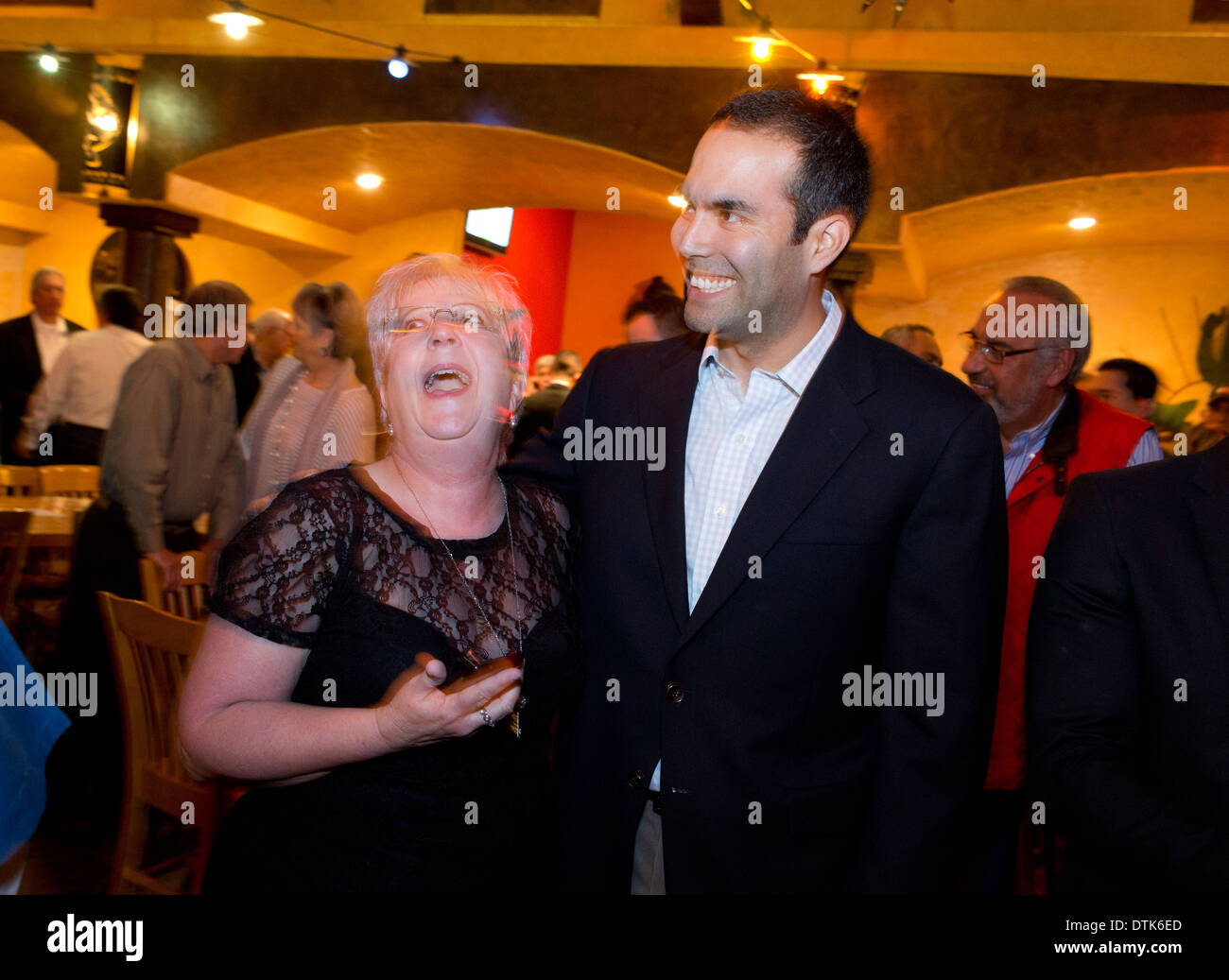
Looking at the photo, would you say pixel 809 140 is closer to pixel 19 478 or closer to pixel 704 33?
pixel 19 478

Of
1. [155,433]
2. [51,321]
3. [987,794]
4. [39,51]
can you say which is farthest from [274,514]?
[39,51]

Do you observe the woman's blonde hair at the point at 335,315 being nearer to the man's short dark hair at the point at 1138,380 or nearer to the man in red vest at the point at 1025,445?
the man in red vest at the point at 1025,445

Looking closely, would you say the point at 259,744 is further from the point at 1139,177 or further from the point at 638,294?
the point at 1139,177

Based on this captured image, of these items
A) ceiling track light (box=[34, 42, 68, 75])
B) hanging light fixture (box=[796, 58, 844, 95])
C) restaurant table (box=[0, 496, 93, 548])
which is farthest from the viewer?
ceiling track light (box=[34, 42, 68, 75])

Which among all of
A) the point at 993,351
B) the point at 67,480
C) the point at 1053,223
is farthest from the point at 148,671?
the point at 1053,223

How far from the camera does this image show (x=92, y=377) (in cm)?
545

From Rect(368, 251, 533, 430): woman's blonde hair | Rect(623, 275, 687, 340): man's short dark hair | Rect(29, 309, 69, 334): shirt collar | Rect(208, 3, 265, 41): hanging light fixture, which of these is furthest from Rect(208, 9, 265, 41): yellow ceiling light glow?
Rect(368, 251, 533, 430): woman's blonde hair

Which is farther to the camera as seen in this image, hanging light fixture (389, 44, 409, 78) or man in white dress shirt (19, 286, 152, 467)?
hanging light fixture (389, 44, 409, 78)

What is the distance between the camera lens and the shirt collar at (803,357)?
1672 mm

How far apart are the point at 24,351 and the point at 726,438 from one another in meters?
6.65

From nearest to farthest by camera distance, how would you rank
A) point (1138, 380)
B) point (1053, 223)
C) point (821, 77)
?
1. point (1138, 380)
2. point (821, 77)
3. point (1053, 223)

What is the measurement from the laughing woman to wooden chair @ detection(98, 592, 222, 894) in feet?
3.50

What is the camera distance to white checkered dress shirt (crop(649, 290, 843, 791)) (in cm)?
162

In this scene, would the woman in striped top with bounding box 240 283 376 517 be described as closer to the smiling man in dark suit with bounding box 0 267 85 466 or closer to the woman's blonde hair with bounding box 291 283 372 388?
the woman's blonde hair with bounding box 291 283 372 388
